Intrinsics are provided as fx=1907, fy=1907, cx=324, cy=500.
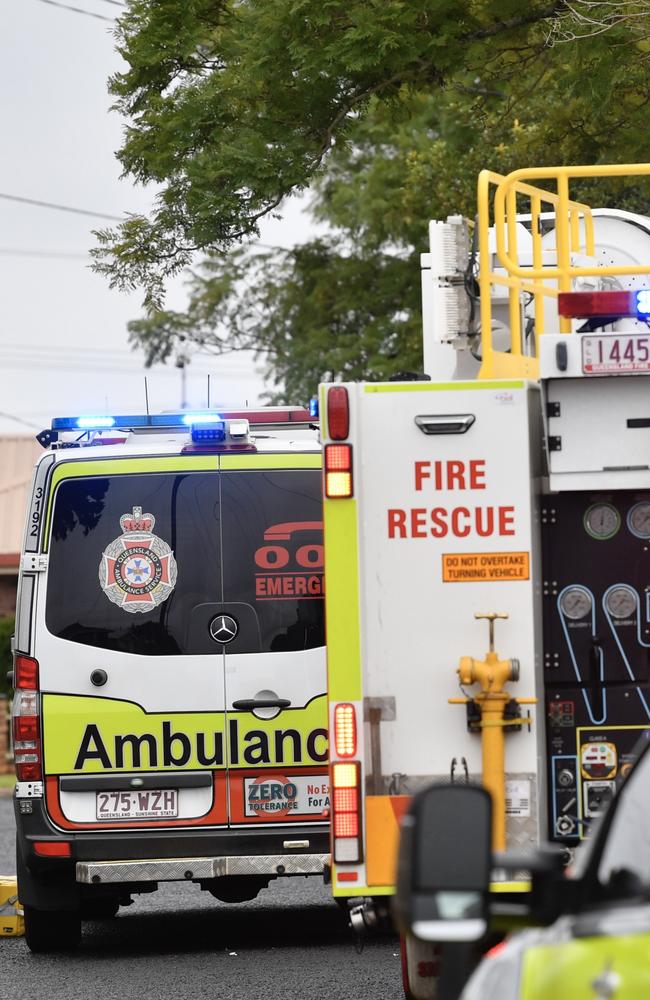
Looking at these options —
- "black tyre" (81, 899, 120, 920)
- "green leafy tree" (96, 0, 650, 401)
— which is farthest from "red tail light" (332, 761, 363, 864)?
"green leafy tree" (96, 0, 650, 401)

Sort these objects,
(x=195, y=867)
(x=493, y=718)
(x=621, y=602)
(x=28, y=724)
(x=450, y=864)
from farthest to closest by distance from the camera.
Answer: (x=28, y=724) < (x=195, y=867) < (x=621, y=602) < (x=493, y=718) < (x=450, y=864)

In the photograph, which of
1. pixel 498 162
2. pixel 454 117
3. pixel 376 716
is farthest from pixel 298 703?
pixel 454 117

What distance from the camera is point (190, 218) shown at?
1138cm

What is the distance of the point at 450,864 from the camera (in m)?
3.50

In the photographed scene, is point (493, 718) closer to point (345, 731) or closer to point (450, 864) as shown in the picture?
point (345, 731)

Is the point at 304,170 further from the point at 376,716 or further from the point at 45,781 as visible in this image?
the point at 376,716

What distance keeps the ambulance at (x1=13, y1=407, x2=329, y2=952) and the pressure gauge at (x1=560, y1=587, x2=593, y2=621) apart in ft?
7.88

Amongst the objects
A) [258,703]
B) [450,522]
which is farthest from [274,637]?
[450,522]

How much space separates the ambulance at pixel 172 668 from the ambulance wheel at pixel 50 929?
0.40 metres

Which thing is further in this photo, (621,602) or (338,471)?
(621,602)

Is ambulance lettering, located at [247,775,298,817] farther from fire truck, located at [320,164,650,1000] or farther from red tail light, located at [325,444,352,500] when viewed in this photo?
red tail light, located at [325,444,352,500]

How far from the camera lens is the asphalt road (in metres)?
8.45

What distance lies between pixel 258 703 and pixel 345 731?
2345mm

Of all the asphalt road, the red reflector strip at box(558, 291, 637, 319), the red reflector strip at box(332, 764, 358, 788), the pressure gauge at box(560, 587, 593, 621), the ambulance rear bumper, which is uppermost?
the red reflector strip at box(558, 291, 637, 319)
